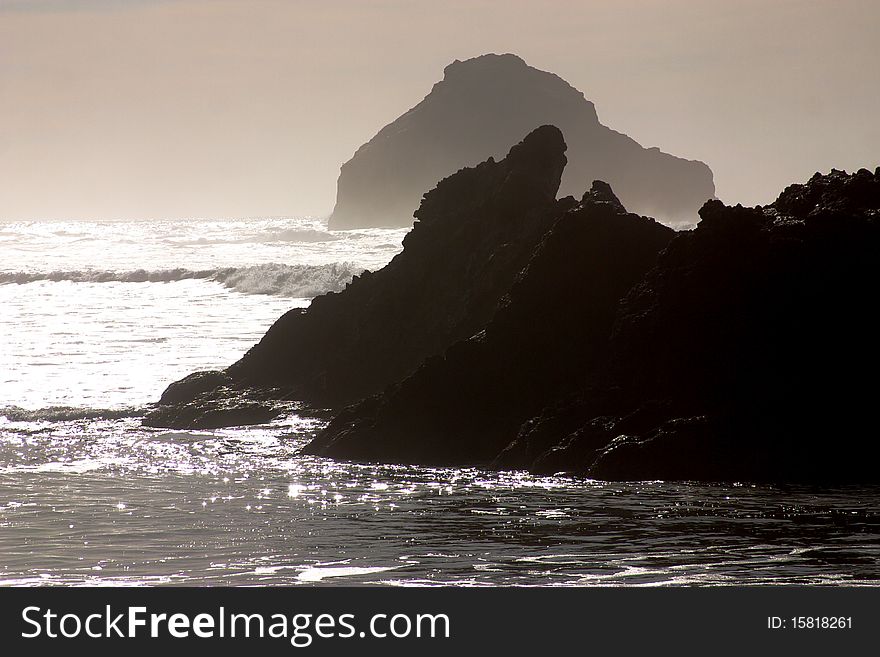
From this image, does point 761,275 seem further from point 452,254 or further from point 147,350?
point 147,350

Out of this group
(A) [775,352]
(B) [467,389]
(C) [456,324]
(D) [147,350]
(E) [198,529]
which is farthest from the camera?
(D) [147,350]

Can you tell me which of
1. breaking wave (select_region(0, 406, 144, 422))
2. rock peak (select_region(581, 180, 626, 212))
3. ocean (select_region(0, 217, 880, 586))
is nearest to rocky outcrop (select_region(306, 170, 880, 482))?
ocean (select_region(0, 217, 880, 586))

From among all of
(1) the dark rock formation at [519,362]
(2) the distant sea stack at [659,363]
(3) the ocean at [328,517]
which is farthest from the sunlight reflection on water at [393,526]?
(1) the dark rock formation at [519,362]

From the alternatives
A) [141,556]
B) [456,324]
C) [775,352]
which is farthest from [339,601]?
[456,324]

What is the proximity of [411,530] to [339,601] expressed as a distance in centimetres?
841

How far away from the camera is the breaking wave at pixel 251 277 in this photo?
9325 cm

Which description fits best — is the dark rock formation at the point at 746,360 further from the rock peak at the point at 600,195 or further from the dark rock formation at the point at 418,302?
the dark rock formation at the point at 418,302

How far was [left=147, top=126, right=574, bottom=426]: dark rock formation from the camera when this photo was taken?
1720 inches

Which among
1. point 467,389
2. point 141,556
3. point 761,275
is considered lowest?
point 141,556

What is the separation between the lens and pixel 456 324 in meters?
43.5

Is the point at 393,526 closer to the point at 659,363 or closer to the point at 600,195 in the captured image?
the point at 659,363

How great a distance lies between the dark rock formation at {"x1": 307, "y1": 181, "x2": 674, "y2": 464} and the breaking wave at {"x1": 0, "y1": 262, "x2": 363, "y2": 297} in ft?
176

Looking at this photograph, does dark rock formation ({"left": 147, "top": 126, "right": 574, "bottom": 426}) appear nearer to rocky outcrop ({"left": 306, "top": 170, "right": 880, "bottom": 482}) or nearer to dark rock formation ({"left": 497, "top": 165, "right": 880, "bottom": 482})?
rocky outcrop ({"left": 306, "top": 170, "right": 880, "bottom": 482})

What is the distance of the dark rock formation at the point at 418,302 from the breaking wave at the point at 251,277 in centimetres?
4185
